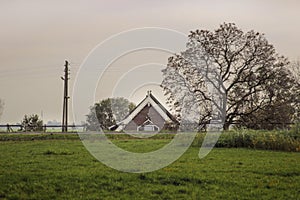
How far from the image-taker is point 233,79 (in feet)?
122

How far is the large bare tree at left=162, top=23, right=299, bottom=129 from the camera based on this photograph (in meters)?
36.1

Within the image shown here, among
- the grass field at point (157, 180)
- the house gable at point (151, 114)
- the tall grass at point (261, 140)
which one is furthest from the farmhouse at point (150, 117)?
the grass field at point (157, 180)

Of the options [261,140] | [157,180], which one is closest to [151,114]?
[261,140]

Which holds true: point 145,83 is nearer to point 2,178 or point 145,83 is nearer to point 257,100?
point 2,178

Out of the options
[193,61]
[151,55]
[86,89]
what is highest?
[193,61]

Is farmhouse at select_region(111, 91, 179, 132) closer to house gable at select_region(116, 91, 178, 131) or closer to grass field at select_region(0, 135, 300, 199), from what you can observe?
house gable at select_region(116, 91, 178, 131)

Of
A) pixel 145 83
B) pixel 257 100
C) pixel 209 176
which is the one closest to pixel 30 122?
pixel 257 100

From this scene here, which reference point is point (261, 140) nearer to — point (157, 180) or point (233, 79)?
point (157, 180)

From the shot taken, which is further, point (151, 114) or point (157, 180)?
point (151, 114)

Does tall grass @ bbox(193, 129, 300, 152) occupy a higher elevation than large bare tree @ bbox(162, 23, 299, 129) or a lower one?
lower

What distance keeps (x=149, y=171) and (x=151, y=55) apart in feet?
27.1

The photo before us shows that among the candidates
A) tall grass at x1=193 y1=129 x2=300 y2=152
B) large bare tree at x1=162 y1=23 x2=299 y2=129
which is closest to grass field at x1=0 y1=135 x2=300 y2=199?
tall grass at x1=193 y1=129 x2=300 y2=152

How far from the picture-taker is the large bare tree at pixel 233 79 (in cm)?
3609

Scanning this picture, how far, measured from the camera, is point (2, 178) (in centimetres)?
1124
